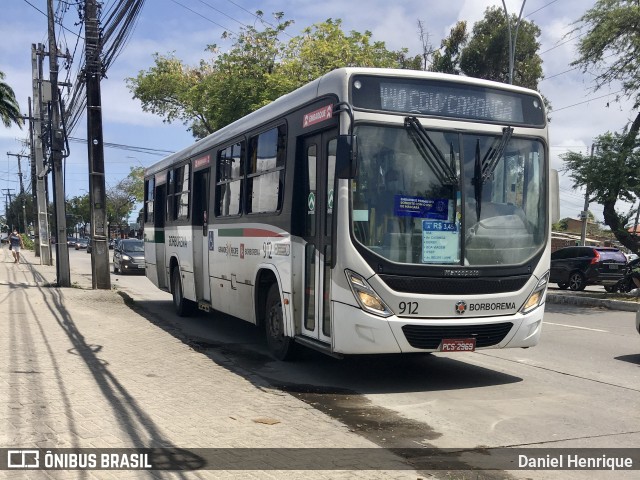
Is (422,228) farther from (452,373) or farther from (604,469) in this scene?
(604,469)

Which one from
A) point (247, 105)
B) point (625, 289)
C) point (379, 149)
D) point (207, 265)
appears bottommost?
point (625, 289)

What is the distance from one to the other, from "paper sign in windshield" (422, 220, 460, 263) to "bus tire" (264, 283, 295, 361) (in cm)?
227

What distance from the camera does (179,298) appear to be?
43.2 ft

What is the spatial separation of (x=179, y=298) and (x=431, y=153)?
8.03 meters

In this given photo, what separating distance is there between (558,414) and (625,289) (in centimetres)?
1660

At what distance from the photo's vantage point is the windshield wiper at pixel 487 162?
6793 millimetres

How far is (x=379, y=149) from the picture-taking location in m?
6.57

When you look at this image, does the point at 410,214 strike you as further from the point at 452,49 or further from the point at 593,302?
the point at 452,49

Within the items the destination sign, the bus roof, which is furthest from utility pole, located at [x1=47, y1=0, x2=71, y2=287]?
the destination sign

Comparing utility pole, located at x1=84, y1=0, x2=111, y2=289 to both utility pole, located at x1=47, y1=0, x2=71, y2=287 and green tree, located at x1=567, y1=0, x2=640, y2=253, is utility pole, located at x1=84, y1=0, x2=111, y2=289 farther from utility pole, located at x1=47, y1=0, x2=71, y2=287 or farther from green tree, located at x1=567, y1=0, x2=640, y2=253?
green tree, located at x1=567, y1=0, x2=640, y2=253

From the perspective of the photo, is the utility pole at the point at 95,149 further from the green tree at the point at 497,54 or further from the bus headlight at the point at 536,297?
the green tree at the point at 497,54

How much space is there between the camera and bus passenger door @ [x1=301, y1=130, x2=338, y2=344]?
22.4 ft

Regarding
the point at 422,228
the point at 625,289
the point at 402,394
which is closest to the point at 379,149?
the point at 422,228

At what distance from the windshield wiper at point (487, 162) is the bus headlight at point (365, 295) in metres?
1.52
